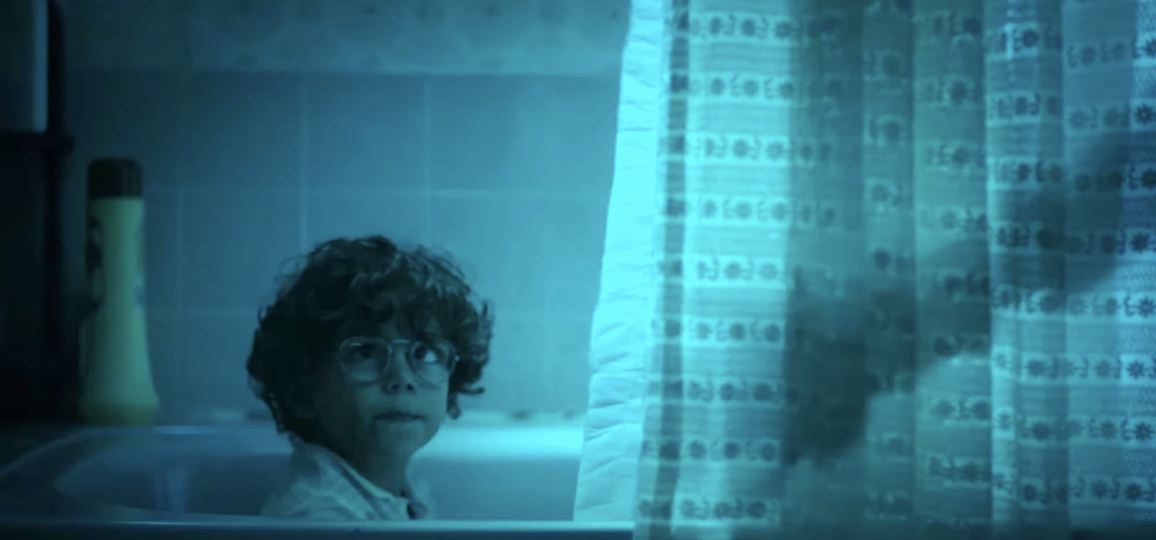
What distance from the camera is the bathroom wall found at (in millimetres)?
1212

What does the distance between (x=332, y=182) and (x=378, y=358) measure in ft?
1.02

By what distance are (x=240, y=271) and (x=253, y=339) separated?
8 centimetres

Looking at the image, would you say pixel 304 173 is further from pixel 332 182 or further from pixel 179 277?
pixel 179 277

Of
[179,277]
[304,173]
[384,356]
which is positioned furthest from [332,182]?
[384,356]

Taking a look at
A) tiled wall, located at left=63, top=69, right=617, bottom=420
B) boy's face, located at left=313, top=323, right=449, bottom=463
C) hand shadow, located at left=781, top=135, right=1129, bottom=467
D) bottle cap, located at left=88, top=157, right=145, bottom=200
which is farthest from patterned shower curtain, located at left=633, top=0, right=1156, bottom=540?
bottle cap, located at left=88, top=157, right=145, bottom=200

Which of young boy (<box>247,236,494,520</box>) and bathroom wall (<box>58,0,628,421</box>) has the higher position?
bathroom wall (<box>58,0,628,421</box>)

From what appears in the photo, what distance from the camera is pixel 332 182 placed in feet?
4.03

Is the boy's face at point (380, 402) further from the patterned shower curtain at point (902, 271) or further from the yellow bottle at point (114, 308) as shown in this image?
the patterned shower curtain at point (902, 271)

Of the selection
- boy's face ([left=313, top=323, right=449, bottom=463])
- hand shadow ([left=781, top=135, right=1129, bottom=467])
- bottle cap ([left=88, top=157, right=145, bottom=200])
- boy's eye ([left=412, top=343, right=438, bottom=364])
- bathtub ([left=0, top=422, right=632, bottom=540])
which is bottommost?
A: bathtub ([left=0, top=422, right=632, bottom=540])

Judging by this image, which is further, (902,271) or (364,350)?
(364,350)

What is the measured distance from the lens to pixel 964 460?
0.61 meters

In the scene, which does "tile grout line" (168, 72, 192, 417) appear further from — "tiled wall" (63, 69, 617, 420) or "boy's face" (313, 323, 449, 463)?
"boy's face" (313, 323, 449, 463)

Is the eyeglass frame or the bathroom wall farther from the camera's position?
the bathroom wall

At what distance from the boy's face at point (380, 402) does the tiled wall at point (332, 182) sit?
0.25 m
